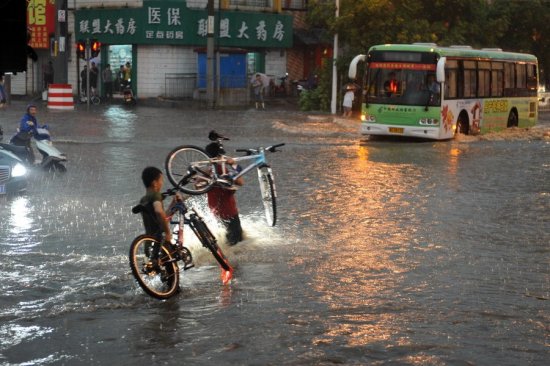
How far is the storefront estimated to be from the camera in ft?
158

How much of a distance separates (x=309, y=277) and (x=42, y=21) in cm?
4525

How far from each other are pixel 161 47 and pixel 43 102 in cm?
586

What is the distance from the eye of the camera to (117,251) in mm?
11578

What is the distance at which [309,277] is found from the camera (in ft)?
33.6

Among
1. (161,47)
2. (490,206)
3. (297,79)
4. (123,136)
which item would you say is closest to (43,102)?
(161,47)

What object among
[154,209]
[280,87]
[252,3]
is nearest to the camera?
[154,209]

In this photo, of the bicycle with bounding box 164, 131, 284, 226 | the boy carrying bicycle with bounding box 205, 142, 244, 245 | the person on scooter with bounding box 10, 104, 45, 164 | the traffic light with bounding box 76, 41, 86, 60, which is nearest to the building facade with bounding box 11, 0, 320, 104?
the traffic light with bounding box 76, 41, 86, 60

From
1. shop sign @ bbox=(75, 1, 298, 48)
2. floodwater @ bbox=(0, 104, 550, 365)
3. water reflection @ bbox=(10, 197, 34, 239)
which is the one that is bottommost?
floodwater @ bbox=(0, 104, 550, 365)

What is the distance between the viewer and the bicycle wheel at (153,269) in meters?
9.18

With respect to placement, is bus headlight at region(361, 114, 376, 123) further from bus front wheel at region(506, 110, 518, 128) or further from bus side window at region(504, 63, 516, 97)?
bus front wheel at region(506, 110, 518, 128)

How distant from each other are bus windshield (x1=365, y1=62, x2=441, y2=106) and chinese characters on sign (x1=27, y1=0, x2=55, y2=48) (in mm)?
27400

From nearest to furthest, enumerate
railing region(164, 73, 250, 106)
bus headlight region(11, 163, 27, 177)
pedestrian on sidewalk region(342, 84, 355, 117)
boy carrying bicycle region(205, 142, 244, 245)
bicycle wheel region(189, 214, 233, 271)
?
bicycle wheel region(189, 214, 233, 271), boy carrying bicycle region(205, 142, 244, 245), bus headlight region(11, 163, 27, 177), pedestrian on sidewalk region(342, 84, 355, 117), railing region(164, 73, 250, 106)

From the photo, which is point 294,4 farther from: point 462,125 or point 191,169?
point 191,169

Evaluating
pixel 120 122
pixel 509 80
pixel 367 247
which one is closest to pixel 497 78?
pixel 509 80
